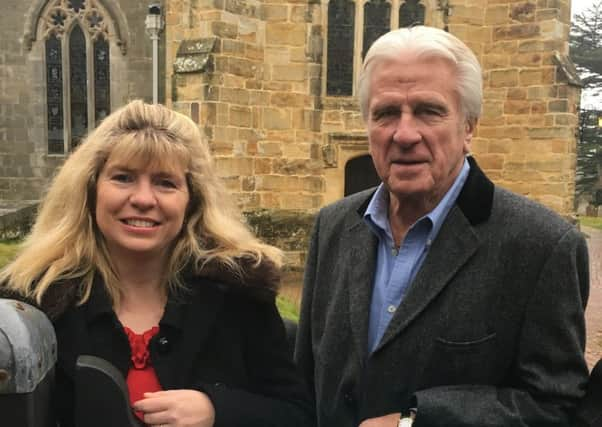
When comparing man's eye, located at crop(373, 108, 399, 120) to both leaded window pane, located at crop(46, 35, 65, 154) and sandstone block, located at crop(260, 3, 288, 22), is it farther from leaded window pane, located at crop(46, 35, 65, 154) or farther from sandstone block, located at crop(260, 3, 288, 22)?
leaded window pane, located at crop(46, 35, 65, 154)

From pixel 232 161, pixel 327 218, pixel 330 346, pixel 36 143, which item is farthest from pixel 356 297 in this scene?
pixel 36 143

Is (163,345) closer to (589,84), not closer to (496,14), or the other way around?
(496,14)

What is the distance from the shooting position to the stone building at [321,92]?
33.4 feet

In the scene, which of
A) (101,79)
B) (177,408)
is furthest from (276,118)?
(177,408)

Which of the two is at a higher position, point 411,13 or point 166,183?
point 411,13

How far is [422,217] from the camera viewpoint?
1.95m

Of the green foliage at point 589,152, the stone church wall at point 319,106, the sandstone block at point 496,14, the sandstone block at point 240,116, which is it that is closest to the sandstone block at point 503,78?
the stone church wall at point 319,106

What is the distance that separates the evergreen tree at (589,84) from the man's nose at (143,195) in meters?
35.5

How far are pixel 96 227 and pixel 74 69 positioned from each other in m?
15.7

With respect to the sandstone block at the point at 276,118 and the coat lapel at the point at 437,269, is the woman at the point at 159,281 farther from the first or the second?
the sandstone block at the point at 276,118

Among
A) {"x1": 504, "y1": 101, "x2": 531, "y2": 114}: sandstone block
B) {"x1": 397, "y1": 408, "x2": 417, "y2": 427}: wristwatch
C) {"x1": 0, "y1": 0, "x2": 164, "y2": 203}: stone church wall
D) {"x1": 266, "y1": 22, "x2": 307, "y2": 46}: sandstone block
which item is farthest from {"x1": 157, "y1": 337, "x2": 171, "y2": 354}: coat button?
{"x1": 0, "y1": 0, "x2": 164, "y2": 203}: stone church wall

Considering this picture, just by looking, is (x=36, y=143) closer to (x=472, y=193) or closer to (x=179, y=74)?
(x=179, y=74)

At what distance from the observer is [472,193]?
1.92 metres

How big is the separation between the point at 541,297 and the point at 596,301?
Result: 9.58 m
